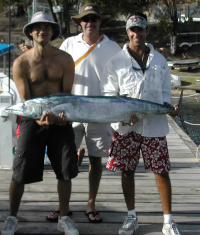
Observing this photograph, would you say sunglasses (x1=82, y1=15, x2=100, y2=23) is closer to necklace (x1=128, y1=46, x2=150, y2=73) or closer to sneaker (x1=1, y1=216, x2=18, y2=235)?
necklace (x1=128, y1=46, x2=150, y2=73)

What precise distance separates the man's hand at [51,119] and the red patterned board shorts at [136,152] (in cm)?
50

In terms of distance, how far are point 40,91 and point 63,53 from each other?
1.20 ft

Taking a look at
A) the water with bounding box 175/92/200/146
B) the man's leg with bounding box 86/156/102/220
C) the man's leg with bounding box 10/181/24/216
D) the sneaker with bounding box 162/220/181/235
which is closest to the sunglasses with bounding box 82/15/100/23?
the man's leg with bounding box 86/156/102/220

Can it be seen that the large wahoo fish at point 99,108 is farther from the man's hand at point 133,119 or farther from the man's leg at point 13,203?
the man's leg at point 13,203

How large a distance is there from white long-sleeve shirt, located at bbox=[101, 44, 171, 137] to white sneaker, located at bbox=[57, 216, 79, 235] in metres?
0.86

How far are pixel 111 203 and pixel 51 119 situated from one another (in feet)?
4.55

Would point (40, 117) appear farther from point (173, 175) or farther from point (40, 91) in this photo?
point (173, 175)

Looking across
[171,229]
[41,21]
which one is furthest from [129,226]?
[41,21]

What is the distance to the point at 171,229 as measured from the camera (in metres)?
3.30

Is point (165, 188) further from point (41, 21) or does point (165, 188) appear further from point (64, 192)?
point (41, 21)

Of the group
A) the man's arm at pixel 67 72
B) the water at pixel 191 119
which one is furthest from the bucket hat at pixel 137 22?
the water at pixel 191 119

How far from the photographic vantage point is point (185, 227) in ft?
11.6

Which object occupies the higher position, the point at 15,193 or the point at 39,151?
the point at 39,151

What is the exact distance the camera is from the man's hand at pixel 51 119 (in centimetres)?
312
